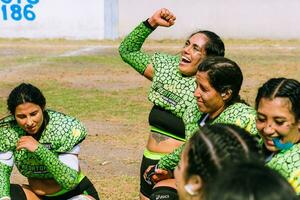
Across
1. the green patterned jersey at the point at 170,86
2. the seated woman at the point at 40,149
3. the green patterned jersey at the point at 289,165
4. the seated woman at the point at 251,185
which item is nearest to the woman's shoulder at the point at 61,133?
the seated woman at the point at 40,149

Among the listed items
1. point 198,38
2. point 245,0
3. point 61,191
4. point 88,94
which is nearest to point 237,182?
point 198,38

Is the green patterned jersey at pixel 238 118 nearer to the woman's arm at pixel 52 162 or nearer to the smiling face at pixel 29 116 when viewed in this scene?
the woman's arm at pixel 52 162

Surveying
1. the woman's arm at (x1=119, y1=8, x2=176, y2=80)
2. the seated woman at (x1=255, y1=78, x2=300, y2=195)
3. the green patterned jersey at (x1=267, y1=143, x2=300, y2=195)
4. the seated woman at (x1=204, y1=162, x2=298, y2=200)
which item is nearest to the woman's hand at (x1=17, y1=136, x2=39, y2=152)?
the woman's arm at (x1=119, y1=8, x2=176, y2=80)

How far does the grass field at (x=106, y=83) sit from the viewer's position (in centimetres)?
921

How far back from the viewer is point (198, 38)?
17.9ft

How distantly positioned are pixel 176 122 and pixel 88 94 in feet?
28.1

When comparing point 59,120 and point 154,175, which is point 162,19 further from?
point 154,175

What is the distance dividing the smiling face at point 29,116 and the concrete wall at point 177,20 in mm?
21248

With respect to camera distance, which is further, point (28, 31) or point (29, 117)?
point (28, 31)

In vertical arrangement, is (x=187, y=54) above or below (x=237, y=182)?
below

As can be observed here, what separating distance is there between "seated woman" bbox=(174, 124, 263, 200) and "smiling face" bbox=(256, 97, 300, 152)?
1.10 meters

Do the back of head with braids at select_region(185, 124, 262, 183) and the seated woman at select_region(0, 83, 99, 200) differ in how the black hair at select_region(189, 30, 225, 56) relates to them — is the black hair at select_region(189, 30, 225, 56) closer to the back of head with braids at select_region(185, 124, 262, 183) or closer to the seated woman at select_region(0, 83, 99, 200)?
the seated woman at select_region(0, 83, 99, 200)

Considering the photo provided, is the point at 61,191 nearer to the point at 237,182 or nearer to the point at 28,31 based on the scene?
the point at 237,182

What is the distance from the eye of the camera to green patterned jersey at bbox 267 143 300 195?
155 inches
